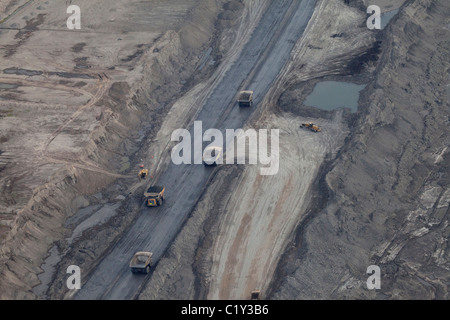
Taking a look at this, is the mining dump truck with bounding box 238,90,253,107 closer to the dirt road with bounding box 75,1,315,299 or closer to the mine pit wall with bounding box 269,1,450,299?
the dirt road with bounding box 75,1,315,299

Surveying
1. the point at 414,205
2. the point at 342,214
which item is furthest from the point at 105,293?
the point at 414,205

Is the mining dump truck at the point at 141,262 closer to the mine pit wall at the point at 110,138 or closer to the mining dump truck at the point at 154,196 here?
the mine pit wall at the point at 110,138

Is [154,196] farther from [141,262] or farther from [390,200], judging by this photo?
[390,200]

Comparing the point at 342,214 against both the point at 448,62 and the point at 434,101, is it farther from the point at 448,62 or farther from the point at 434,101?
the point at 448,62

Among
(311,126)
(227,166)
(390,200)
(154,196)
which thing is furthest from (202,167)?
(390,200)

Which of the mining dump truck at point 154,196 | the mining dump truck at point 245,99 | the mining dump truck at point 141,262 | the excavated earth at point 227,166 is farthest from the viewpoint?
the mining dump truck at point 245,99

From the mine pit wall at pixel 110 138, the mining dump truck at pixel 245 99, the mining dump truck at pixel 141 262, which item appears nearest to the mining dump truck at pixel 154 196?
the mine pit wall at pixel 110 138
